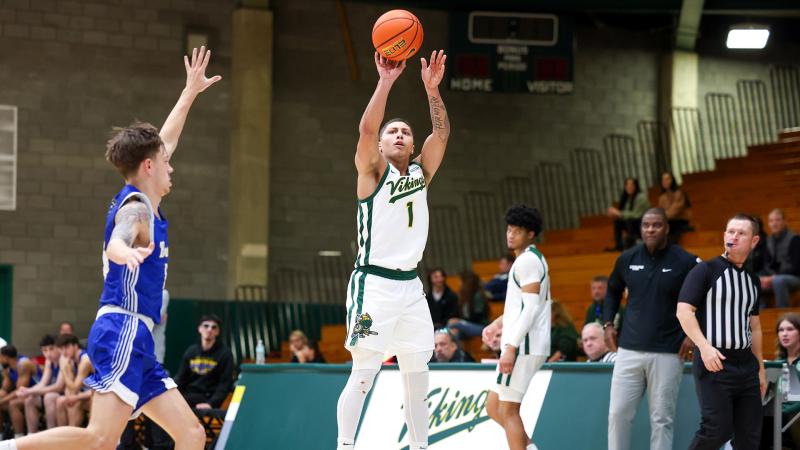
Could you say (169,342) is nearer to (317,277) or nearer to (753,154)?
(317,277)

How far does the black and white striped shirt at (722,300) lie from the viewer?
308 inches

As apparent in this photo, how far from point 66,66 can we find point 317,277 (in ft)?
18.3

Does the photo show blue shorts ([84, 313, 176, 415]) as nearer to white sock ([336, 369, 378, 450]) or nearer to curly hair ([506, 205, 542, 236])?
white sock ([336, 369, 378, 450])

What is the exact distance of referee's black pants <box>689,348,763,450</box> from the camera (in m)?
7.64

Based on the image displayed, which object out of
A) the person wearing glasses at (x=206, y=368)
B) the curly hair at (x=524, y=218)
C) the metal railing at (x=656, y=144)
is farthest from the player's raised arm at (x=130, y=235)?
the metal railing at (x=656, y=144)

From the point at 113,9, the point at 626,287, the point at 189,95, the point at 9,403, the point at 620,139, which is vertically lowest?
the point at 9,403

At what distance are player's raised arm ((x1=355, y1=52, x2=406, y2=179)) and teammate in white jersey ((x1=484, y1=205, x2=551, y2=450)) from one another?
184 centimetres

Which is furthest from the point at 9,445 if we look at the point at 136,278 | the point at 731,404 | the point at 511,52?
the point at 511,52

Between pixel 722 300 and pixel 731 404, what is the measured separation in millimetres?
690

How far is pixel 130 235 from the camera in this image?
223 inches

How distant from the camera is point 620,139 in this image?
22469 mm

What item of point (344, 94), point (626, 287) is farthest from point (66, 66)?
point (626, 287)

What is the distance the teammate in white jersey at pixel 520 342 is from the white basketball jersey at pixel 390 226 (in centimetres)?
149

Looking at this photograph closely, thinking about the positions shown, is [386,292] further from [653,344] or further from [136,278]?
[653,344]
